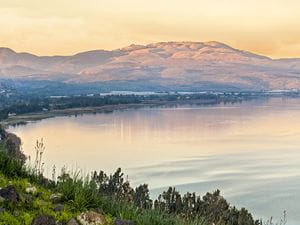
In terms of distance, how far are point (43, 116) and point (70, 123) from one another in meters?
14.4

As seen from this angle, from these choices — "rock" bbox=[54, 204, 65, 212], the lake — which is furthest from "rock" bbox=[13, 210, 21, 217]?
the lake

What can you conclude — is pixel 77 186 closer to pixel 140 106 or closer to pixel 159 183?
pixel 159 183

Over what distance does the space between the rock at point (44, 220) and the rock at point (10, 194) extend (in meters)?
0.60

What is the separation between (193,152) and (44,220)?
211 feet

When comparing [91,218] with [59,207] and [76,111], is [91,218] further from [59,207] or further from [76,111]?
[76,111]

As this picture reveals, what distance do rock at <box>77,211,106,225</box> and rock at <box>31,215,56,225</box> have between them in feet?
1.56

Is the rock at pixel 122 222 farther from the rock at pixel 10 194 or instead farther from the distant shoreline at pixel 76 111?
the distant shoreline at pixel 76 111

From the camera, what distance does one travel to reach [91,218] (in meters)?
5.75

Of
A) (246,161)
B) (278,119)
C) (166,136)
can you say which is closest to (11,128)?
(166,136)

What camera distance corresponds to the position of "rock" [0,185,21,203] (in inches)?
224

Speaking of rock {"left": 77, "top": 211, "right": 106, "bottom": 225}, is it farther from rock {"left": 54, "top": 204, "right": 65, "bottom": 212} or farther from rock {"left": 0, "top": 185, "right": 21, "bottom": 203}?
rock {"left": 0, "top": 185, "right": 21, "bottom": 203}

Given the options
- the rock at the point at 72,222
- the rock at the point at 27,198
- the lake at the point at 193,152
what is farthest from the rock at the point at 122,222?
the lake at the point at 193,152

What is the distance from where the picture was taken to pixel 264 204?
42312 mm

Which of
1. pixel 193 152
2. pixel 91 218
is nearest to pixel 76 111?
pixel 193 152
